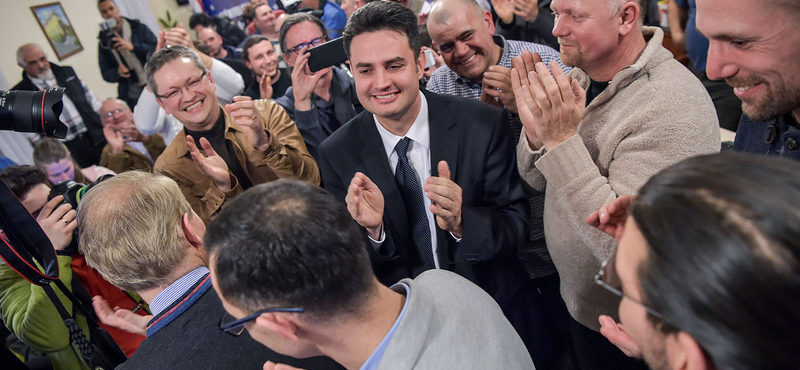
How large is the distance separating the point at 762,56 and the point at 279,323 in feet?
4.08

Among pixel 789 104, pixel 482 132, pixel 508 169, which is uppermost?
pixel 789 104

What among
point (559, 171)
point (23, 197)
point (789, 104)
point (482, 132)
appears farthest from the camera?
point (23, 197)

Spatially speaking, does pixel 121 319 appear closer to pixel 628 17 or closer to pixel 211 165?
pixel 211 165

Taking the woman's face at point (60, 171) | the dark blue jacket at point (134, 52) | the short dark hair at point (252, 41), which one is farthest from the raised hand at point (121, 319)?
the dark blue jacket at point (134, 52)

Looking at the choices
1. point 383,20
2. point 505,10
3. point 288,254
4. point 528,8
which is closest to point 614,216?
point 288,254

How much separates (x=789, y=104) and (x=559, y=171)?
1.75 ft

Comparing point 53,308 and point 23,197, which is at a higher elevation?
point 23,197

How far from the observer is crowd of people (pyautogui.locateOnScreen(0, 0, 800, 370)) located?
614mm

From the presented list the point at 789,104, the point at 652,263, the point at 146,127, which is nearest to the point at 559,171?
the point at 789,104

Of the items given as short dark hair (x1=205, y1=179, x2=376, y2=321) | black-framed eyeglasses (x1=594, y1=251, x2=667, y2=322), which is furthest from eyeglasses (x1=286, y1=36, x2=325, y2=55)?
black-framed eyeglasses (x1=594, y1=251, x2=667, y2=322)

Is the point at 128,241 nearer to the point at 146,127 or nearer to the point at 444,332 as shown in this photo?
the point at 444,332

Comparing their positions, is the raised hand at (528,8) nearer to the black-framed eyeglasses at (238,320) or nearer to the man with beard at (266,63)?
the man with beard at (266,63)

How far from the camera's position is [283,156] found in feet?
7.14

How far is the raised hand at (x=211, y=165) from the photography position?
6.54ft
